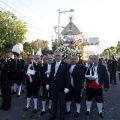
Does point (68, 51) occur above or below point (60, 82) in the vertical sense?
above

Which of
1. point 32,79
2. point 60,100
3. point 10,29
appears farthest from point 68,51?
point 10,29

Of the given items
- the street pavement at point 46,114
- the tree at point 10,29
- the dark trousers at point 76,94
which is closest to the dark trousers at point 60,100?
the street pavement at point 46,114

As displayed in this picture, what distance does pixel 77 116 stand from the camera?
7.32 m

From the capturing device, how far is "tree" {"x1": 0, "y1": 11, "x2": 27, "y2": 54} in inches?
963

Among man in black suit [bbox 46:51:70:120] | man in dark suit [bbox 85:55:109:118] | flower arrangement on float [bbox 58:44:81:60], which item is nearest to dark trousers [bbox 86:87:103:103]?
man in dark suit [bbox 85:55:109:118]

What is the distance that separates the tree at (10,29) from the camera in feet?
80.3

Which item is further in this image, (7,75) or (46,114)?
(7,75)

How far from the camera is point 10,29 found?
2498cm

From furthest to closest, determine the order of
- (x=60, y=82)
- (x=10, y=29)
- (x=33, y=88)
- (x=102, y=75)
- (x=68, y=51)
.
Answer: (x=10, y=29) < (x=68, y=51) < (x=33, y=88) < (x=102, y=75) < (x=60, y=82)

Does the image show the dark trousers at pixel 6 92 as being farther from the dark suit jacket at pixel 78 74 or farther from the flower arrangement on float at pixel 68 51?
the flower arrangement on float at pixel 68 51

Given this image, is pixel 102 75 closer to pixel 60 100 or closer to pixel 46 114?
pixel 60 100

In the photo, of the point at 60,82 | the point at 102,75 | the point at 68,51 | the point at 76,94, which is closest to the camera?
the point at 60,82

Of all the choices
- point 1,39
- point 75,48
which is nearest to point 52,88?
point 75,48

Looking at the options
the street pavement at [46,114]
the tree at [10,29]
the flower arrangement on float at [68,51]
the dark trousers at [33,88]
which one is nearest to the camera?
the street pavement at [46,114]
